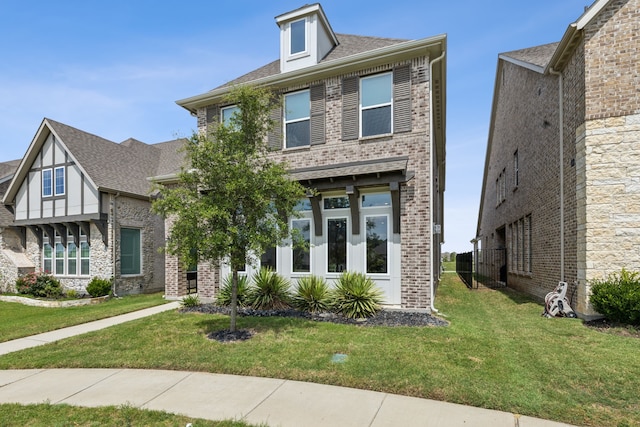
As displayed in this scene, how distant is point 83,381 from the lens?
17.9ft

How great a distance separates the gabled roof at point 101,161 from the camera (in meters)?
15.8

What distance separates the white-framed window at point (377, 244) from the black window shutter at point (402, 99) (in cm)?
267

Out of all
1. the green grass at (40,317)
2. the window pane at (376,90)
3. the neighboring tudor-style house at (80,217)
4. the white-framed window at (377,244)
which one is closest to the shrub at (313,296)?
the white-framed window at (377,244)

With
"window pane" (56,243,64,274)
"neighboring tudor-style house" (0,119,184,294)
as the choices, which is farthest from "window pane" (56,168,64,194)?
"window pane" (56,243,64,274)

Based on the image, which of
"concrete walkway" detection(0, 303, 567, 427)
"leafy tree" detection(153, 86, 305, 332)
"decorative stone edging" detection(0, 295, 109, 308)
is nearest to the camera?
"concrete walkway" detection(0, 303, 567, 427)

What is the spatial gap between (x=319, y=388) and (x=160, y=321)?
5.96 m

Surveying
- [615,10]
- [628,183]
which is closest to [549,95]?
[615,10]

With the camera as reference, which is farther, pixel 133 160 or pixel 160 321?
pixel 133 160

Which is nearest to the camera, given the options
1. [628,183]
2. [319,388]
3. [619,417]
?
→ [619,417]

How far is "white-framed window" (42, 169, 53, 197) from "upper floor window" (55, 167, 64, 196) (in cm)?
42

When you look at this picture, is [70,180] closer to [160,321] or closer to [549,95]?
[160,321]

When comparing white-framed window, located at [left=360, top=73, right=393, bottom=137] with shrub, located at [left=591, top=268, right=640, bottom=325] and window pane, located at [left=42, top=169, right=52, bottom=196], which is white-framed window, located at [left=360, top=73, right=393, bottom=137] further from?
window pane, located at [left=42, top=169, right=52, bottom=196]

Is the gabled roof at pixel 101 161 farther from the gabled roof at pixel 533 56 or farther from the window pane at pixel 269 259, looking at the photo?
the gabled roof at pixel 533 56

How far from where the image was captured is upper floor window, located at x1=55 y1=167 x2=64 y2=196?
54.3 ft
